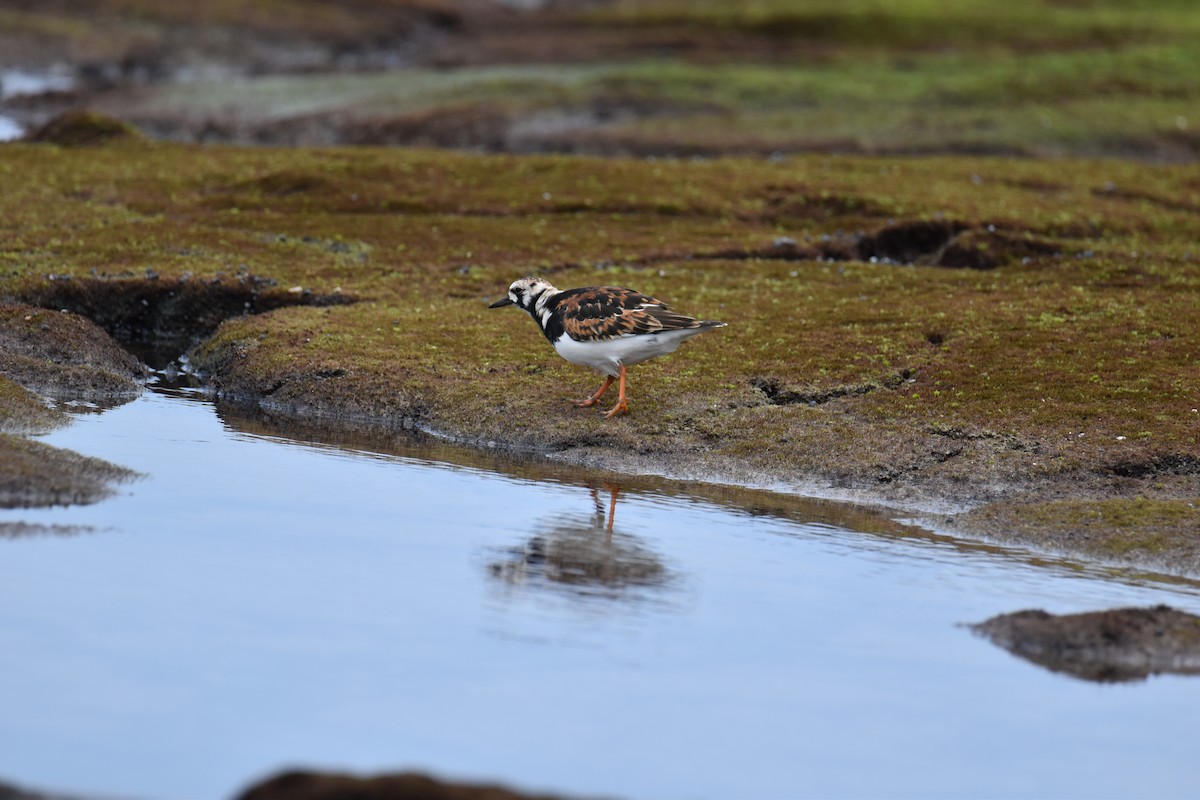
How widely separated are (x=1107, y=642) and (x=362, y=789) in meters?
7.23

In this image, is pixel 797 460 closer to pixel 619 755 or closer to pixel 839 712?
pixel 839 712

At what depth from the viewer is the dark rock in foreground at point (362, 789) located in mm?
8266

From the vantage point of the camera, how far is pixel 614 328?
18.6 m

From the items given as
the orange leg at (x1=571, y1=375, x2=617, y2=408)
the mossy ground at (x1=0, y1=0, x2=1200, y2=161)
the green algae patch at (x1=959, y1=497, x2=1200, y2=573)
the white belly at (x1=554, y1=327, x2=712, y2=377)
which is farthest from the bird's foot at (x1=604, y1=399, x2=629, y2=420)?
the mossy ground at (x1=0, y1=0, x2=1200, y2=161)

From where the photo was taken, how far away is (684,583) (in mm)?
14109

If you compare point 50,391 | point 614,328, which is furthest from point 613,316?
point 50,391

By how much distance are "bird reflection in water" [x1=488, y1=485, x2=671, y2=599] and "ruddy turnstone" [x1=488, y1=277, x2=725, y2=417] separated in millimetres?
3310

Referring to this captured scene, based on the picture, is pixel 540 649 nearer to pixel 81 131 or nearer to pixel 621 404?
pixel 621 404

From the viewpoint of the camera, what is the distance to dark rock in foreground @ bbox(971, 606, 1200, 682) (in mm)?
12406

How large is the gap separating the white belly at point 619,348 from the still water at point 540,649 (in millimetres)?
2275

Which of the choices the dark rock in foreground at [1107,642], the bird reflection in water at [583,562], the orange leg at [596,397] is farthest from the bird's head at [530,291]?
the dark rock in foreground at [1107,642]

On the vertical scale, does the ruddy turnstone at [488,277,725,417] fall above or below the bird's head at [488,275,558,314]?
below

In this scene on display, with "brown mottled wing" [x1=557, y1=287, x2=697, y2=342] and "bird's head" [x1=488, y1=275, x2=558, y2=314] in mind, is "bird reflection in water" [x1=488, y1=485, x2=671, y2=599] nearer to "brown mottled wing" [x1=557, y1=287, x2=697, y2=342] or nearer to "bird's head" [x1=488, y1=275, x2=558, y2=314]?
"brown mottled wing" [x1=557, y1=287, x2=697, y2=342]

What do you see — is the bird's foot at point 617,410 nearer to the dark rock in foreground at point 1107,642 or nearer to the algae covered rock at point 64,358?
the algae covered rock at point 64,358
